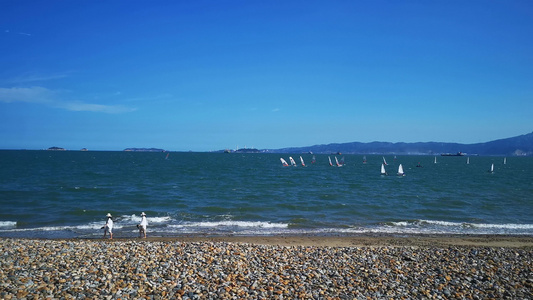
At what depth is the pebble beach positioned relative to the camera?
8.91 m

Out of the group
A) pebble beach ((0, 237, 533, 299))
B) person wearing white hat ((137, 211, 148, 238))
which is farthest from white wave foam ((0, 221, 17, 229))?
pebble beach ((0, 237, 533, 299))

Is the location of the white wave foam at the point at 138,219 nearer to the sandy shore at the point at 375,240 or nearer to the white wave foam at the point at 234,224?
the white wave foam at the point at 234,224

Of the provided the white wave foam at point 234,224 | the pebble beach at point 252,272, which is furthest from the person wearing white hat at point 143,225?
the pebble beach at point 252,272

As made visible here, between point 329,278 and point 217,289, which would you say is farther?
point 329,278

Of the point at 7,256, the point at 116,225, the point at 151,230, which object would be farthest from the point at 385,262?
the point at 116,225

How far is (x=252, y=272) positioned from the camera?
413 inches

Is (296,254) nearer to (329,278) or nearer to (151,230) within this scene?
(329,278)

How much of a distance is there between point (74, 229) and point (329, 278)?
1580 cm

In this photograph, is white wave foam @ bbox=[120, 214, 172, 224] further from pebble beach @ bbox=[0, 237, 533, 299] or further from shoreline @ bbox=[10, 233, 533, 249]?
pebble beach @ bbox=[0, 237, 533, 299]

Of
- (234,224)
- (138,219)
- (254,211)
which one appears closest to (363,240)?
(234,224)

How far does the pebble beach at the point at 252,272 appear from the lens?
8914 millimetres

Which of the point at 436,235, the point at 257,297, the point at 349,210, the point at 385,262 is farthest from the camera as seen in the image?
the point at 349,210

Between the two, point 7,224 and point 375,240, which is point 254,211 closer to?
point 375,240

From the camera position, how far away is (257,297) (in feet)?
28.9
